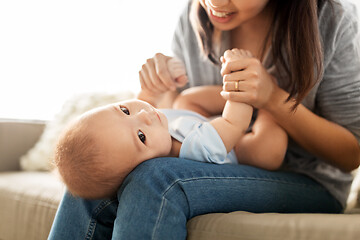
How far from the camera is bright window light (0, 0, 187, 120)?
299cm

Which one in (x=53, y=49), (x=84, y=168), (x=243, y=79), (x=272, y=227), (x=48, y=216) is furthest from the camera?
(x=53, y=49)

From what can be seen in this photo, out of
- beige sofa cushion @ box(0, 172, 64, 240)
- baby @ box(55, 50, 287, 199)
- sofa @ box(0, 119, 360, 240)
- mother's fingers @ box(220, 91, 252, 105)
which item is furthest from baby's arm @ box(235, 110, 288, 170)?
beige sofa cushion @ box(0, 172, 64, 240)

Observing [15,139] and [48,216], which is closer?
[48,216]

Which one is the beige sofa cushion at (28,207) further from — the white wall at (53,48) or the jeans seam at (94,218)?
the white wall at (53,48)

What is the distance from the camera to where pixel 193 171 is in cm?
87

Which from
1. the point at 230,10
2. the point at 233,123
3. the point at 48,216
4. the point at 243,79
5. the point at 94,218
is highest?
the point at 230,10

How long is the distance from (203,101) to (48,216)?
0.65 metres

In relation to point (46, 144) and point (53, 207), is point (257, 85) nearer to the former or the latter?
point (53, 207)

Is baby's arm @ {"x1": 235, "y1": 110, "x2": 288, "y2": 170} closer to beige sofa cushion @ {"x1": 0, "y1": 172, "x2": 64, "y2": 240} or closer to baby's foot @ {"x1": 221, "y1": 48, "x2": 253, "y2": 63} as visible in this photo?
baby's foot @ {"x1": 221, "y1": 48, "x2": 253, "y2": 63}

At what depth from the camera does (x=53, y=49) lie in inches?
121

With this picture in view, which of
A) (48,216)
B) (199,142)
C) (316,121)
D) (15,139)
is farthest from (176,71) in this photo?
(15,139)

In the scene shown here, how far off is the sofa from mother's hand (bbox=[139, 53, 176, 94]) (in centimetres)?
35

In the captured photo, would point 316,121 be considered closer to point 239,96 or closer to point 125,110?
point 239,96

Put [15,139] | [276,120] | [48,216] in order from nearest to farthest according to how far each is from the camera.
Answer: [276,120] → [48,216] → [15,139]
